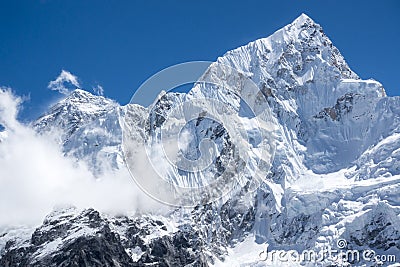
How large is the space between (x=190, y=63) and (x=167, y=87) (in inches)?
246

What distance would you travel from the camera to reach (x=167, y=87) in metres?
136

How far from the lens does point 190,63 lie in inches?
5413
